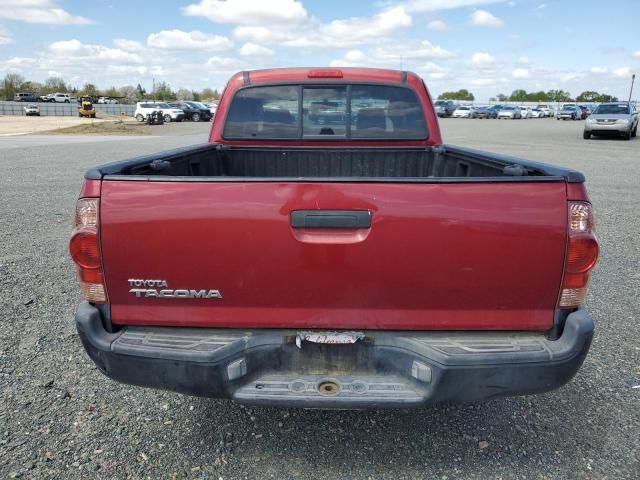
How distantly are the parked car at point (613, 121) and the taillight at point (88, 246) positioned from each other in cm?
2642

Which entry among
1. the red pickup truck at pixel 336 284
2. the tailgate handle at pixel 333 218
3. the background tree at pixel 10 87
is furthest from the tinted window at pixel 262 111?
the background tree at pixel 10 87

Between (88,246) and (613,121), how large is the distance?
26.6 m

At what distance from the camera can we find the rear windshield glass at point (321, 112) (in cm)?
448

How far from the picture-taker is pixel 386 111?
4.50 metres

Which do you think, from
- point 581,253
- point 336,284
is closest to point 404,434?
point 336,284

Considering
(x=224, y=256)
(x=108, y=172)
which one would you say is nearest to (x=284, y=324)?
(x=224, y=256)

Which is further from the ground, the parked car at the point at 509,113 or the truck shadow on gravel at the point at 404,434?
the parked car at the point at 509,113

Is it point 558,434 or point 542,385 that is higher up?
point 542,385

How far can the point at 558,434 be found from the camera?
2951 millimetres

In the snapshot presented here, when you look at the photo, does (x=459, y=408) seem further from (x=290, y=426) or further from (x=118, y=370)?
(x=118, y=370)

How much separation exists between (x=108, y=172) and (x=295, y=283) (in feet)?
3.27

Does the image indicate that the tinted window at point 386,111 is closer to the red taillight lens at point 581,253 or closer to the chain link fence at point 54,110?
the red taillight lens at point 581,253

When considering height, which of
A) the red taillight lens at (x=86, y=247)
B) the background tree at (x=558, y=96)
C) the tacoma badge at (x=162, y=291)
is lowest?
the tacoma badge at (x=162, y=291)

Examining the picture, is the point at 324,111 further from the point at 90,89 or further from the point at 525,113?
the point at 90,89
